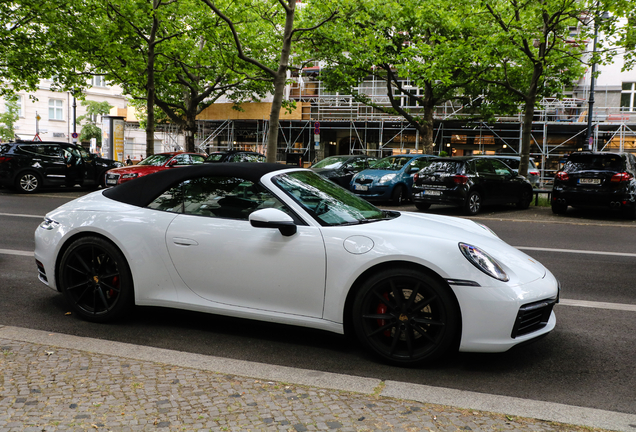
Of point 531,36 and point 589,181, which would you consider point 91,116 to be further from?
point 589,181

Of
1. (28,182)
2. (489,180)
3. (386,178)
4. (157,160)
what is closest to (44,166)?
(28,182)

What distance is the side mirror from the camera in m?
3.90

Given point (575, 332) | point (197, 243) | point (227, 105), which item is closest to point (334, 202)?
point (197, 243)

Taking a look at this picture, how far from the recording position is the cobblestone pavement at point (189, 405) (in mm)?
2830

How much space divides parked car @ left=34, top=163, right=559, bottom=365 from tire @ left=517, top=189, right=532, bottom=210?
11796 millimetres

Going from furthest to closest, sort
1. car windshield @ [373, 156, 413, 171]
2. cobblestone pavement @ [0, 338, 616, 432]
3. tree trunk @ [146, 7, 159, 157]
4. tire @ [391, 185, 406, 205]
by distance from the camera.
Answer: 1. tree trunk @ [146, 7, 159, 157]
2. car windshield @ [373, 156, 413, 171]
3. tire @ [391, 185, 406, 205]
4. cobblestone pavement @ [0, 338, 616, 432]

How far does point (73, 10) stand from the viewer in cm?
2231

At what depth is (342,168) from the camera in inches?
765

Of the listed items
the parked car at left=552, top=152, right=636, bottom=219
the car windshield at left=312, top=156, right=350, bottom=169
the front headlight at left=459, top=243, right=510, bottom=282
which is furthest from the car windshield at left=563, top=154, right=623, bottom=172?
the front headlight at left=459, top=243, right=510, bottom=282

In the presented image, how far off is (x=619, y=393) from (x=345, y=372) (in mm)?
1687

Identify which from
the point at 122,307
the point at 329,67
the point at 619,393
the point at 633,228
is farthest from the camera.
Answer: the point at 329,67

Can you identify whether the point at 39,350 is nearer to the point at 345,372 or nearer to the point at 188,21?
the point at 345,372

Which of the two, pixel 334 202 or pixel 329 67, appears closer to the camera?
pixel 334 202

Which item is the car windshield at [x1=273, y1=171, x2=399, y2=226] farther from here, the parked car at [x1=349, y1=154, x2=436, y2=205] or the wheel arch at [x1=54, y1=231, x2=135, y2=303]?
the parked car at [x1=349, y1=154, x2=436, y2=205]
